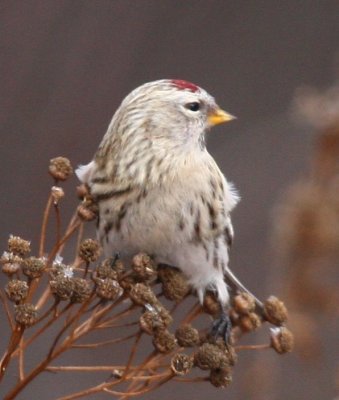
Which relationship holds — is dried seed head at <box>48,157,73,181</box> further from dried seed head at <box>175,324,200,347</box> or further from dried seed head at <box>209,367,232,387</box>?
dried seed head at <box>209,367,232,387</box>

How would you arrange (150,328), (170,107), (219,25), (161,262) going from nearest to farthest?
(150,328) < (161,262) < (170,107) < (219,25)

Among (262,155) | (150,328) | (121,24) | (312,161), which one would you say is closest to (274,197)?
(262,155)

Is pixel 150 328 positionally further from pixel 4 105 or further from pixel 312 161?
pixel 4 105

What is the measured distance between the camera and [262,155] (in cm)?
632

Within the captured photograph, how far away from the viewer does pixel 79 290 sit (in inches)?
122

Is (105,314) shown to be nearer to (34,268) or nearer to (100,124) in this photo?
(34,268)

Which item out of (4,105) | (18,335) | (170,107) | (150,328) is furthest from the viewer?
(4,105)

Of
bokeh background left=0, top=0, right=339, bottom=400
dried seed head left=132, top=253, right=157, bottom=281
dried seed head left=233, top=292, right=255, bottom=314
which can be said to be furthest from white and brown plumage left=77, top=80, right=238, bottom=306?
bokeh background left=0, top=0, right=339, bottom=400

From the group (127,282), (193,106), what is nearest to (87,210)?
(127,282)

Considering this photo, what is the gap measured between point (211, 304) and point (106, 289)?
0.72 meters

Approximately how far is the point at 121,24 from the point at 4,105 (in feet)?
2.28

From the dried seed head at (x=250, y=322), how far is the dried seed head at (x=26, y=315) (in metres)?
0.74

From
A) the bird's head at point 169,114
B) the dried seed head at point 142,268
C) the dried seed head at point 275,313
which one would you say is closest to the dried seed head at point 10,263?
the dried seed head at point 142,268

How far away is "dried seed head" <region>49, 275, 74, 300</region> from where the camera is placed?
3.08 metres
